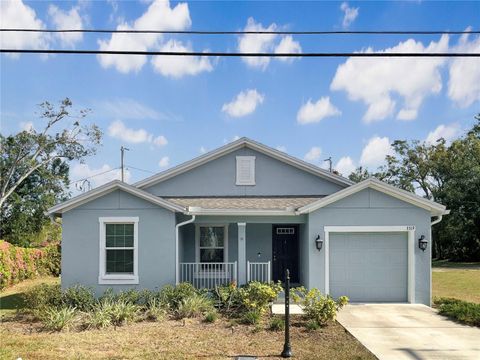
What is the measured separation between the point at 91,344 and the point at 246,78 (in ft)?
31.6

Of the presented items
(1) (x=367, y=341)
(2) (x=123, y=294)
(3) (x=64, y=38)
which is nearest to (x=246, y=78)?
(3) (x=64, y=38)

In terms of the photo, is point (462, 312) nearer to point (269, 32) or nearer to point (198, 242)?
point (198, 242)

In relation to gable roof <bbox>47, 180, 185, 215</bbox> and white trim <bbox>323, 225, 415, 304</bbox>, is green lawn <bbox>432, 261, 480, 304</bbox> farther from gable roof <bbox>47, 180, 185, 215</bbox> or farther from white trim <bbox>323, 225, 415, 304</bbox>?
gable roof <bbox>47, 180, 185, 215</bbox>

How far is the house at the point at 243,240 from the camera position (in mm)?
13477

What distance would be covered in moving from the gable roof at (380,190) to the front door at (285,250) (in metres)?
2.43

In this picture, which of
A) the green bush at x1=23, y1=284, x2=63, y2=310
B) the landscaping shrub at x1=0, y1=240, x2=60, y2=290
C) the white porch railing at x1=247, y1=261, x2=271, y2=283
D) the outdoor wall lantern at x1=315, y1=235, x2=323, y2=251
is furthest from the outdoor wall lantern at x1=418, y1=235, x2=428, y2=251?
the landscaping shrub at x1=0, y1=240, x2=60, y2=290

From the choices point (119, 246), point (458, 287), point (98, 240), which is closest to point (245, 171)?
point (119, 246)

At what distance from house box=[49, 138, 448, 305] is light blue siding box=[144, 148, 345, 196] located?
117 cm

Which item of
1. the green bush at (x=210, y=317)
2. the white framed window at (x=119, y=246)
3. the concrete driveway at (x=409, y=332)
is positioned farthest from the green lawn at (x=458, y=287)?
the white framed window at (x=119, y=246)

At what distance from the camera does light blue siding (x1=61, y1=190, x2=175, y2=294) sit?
44.1 feet

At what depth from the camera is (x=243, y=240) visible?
14.4m

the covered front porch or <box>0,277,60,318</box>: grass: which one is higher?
the covered front porch

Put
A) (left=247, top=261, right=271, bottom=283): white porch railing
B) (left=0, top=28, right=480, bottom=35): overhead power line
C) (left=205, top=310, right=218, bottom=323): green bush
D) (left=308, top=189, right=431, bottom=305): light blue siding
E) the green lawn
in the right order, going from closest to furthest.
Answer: (left=0, top=28, right=480, bottom=35): overhead power line < (left=205, top=310, right=218, bottom=323): green bush < (left=308, top=189, right=431, bottom=305): light blue siding < (left=247, top=261, right=271, bottom=283): white porch railing < the green lawn

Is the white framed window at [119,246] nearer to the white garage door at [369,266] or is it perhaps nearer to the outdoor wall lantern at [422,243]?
the white garage door at [369,266]
